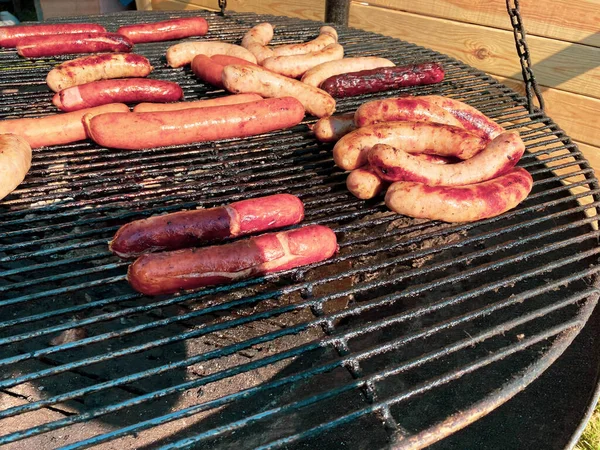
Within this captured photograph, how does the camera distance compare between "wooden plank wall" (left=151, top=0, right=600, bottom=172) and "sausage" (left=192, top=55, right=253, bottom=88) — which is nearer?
"sausage" (left=192, top=55, right=253, bottom=88)

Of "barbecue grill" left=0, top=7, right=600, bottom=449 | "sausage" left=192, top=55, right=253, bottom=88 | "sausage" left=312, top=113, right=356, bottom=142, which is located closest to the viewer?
"barbecue grill" left=0, top=7, right=600, bottom=449

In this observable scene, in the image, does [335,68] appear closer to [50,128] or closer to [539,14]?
[50,128]

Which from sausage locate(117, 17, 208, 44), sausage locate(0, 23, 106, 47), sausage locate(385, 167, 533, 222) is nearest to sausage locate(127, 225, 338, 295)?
sausage locate(385, 167, 533, 222)

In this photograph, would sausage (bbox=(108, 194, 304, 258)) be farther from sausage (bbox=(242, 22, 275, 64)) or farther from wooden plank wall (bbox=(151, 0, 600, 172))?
wooden plank wall (bbox=(151, 0, 600, 172))

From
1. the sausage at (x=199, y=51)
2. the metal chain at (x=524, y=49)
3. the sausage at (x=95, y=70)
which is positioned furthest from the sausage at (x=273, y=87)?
the metal chain at (x=524, y=49)

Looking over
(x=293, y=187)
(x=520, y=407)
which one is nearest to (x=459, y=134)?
(x=293, y=187)

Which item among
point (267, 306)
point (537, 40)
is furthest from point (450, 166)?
point (537, 40)

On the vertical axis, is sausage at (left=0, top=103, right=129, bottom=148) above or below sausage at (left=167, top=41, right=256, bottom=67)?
below
